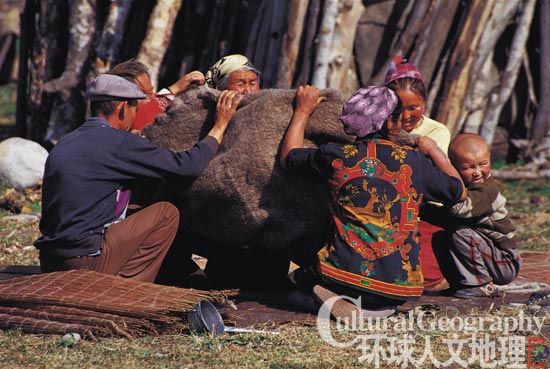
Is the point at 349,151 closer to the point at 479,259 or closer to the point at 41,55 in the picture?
the point at 479,259

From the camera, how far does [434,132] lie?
5.73 meters

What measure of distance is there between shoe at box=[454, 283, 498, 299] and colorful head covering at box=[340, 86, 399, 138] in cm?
127

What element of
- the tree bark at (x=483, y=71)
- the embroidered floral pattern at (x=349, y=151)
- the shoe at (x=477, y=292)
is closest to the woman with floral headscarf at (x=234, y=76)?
the embroidered floral pattern at (x=349, y=151)

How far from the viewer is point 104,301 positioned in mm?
4656

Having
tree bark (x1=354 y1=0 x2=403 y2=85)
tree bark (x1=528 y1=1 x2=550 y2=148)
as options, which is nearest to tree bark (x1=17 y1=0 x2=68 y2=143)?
tree bark (x1=354 y1=0 x2=403 y2=85)

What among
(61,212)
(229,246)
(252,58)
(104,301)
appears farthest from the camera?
(252,58)

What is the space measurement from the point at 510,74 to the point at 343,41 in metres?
1.81

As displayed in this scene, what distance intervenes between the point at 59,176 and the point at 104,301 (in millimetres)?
712

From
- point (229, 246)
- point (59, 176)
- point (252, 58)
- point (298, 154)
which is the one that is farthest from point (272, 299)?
point (252, 58)

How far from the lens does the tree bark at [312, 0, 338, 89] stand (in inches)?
362

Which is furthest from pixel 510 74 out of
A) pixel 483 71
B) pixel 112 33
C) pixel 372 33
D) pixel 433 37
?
pixel 112 33

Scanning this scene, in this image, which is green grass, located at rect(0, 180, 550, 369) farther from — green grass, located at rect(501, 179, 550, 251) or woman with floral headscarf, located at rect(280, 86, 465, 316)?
green grass, located at rect(501, 179, 550, 251)

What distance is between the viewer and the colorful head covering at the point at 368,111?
474cm

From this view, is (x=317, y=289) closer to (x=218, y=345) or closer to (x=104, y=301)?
(x=218, y=345)
